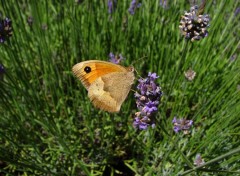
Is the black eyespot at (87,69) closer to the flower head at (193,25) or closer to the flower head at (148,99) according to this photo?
the flower head at (148,99)

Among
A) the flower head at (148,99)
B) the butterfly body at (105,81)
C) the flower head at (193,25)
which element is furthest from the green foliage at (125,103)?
the flower head at (148,99)

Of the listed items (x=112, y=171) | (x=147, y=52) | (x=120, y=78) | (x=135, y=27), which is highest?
(x=135, y=27)

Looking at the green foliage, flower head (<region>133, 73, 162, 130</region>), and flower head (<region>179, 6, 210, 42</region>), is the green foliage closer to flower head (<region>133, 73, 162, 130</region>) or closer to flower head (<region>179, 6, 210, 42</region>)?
flower head (<region>179, 6, 210, 42</region>)

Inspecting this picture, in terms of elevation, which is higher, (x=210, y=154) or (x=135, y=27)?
(x=135, y=27)

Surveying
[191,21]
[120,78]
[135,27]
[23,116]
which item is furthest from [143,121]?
[135,27]

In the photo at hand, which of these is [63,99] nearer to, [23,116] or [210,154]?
[23,116]

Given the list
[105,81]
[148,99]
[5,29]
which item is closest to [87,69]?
[105,81]

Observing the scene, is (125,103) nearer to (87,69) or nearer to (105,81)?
(105,81)

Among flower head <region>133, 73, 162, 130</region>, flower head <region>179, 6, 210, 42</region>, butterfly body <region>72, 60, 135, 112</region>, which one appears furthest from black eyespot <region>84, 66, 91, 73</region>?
flower head <region>179, 6, 210, 42</region>
